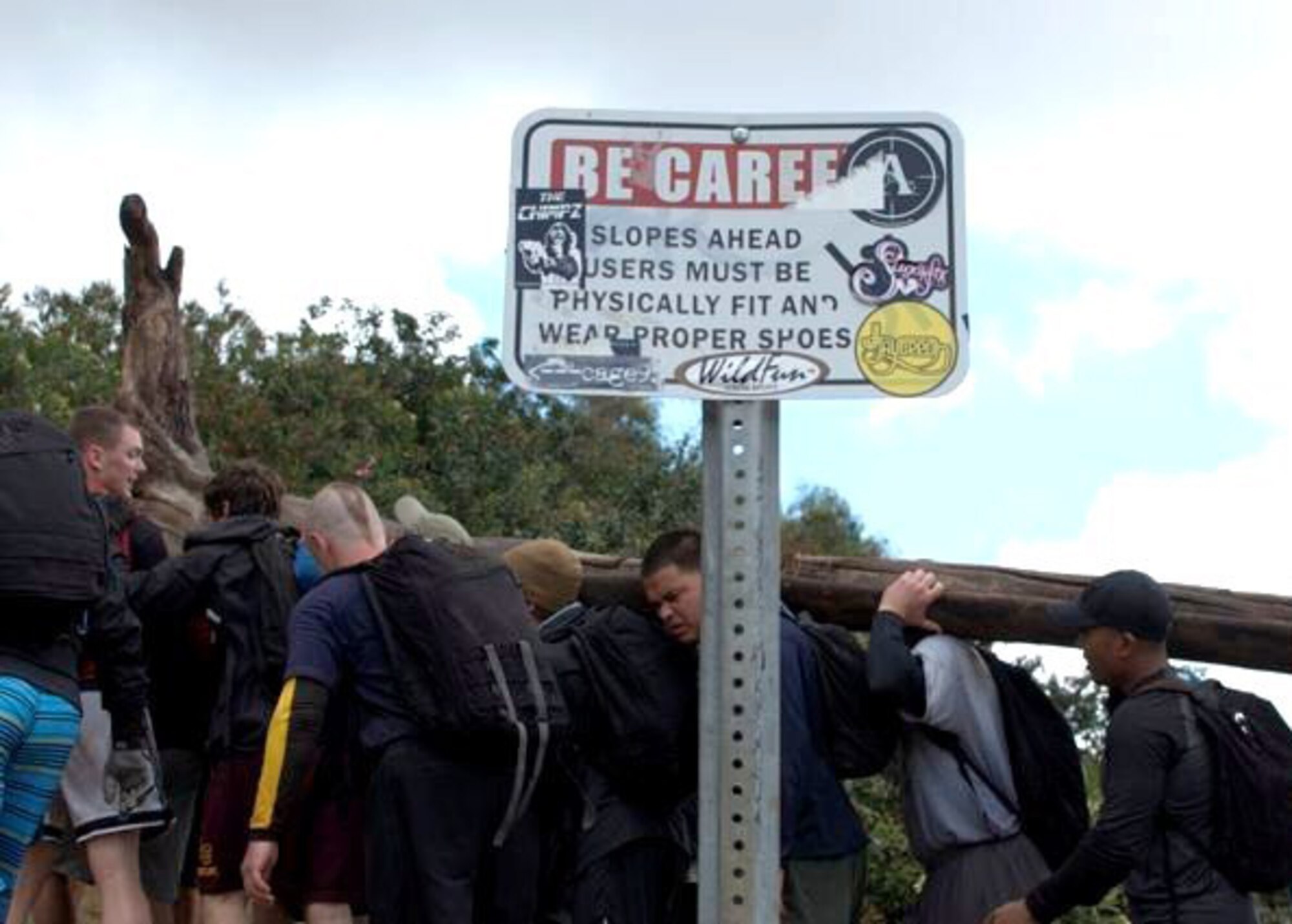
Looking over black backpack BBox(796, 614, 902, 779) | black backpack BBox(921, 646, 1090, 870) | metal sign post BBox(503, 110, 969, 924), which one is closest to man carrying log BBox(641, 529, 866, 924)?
black backpack BBox(796, 614, 902, 779)

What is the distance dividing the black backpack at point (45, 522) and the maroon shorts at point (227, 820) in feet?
3.17

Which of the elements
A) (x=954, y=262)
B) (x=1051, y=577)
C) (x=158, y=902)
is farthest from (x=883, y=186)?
(x=158, y=902)

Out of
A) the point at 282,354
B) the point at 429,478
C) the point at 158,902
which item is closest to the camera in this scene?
the point at 158,902

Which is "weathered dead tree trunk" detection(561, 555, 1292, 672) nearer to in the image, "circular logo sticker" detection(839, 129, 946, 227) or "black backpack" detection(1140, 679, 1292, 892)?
"black backpack" detection(1140, 679, 1292, 892)

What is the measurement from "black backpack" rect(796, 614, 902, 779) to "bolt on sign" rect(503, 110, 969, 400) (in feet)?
6.92

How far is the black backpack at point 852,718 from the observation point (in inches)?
226

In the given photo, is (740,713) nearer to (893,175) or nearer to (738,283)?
(738,283)

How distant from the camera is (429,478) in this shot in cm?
1683

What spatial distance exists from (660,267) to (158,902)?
3965mm

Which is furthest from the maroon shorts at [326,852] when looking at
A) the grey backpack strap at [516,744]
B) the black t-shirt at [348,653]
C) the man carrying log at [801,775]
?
the man carrying log at [801,775]

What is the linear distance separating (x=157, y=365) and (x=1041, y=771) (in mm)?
5803

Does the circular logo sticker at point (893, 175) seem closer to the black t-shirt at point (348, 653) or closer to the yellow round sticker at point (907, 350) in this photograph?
the yellow round sticker at point (907, 350)

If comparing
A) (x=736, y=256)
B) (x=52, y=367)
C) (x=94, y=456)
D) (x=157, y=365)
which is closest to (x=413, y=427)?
(x=52, y=367)

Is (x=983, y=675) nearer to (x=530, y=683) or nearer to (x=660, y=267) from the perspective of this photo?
(x=530, y=683)
